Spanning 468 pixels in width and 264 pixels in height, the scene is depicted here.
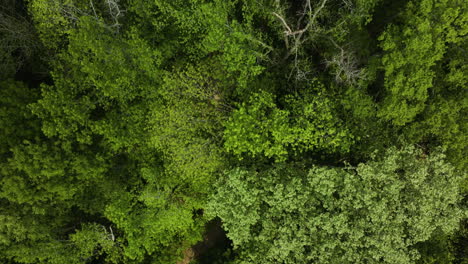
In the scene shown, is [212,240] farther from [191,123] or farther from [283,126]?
[283,126]

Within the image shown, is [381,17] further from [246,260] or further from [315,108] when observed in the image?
[246,260]

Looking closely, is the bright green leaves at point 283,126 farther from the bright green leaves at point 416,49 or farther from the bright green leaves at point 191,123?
the bright green leaves at point 416,49

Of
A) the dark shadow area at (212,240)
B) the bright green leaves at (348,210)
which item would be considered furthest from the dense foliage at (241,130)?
the dark shadow area at (212,240)

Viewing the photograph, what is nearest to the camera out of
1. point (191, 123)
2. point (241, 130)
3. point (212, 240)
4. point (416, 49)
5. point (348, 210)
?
point (416, 49)

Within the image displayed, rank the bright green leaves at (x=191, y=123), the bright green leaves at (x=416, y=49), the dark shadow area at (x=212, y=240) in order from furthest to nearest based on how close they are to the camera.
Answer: the dark shadow area at (x=212, y=240), the bright green leaves at (x=191, y=123), the bright green leaves at (x=416, y=49)

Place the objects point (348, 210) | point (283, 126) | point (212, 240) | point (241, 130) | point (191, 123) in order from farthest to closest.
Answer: point (212, 240), point (191, 123), point (241, 130), point (348, 210), point (283, 126)

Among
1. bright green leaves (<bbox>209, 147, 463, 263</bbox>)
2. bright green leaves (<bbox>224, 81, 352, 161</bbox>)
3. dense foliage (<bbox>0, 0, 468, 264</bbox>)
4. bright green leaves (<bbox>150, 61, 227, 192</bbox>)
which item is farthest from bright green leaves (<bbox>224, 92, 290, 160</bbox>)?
bright green leaves (<bbox>150, 61, 227, 192</bbox>)

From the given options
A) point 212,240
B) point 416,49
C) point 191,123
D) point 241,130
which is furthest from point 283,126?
point 212,240
